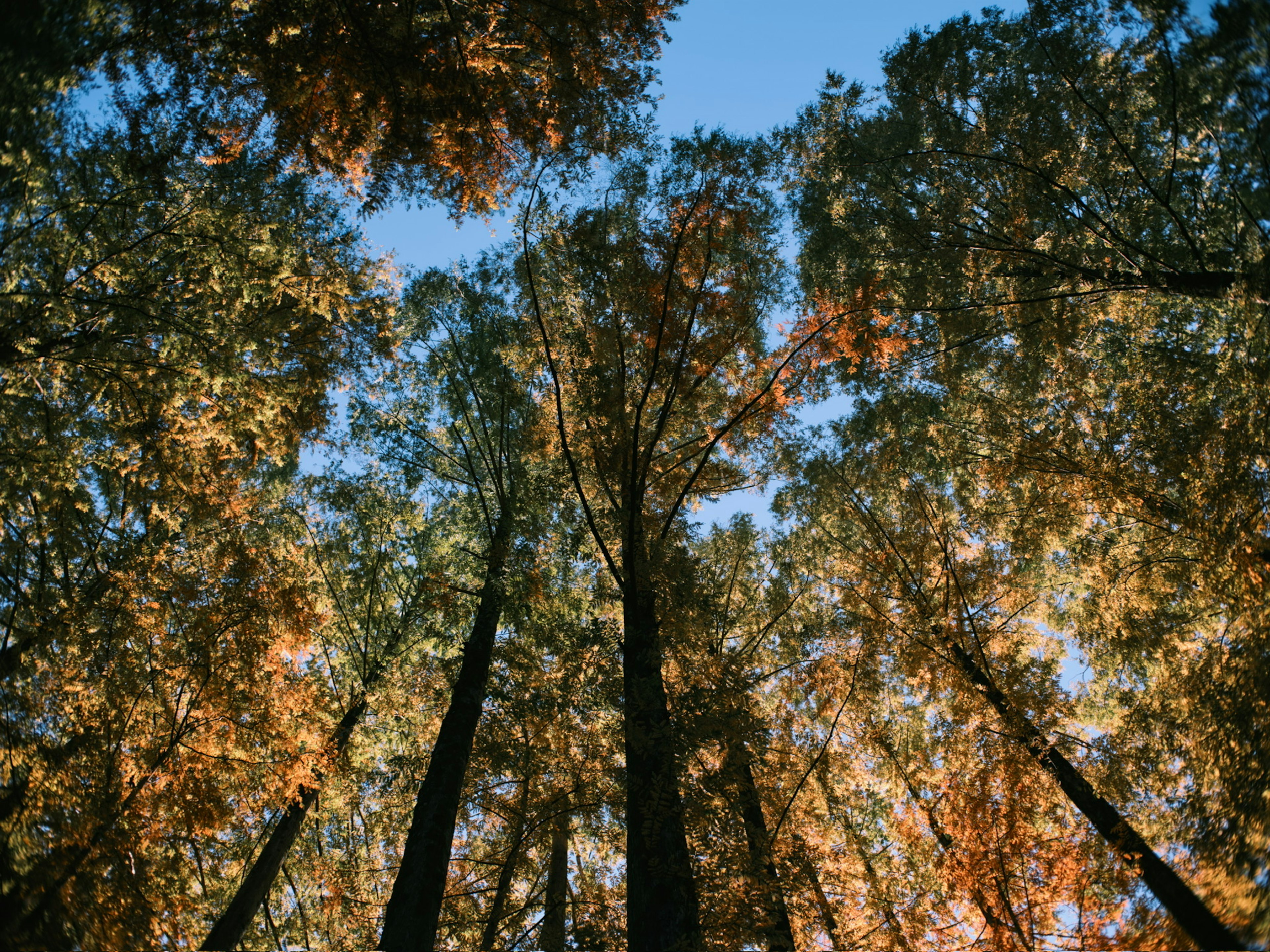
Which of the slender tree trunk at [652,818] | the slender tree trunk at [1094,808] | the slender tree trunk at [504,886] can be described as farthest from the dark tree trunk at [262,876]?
the slender tree trunk at [1094,808]

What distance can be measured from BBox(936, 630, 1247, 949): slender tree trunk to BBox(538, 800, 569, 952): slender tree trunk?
4821 mm

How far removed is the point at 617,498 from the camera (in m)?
8.06

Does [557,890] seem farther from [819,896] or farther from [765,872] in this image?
[765,872]

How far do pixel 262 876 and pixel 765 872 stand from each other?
623 centimetres

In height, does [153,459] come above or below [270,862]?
above

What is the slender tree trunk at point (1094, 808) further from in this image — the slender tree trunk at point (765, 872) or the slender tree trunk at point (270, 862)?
the slender tree trunk at point (270, 862)

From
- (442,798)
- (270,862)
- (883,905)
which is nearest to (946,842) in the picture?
(883,905)

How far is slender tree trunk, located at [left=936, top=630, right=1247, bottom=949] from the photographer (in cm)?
386

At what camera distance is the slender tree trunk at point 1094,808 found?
3.86 meters

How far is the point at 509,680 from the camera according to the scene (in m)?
7.72

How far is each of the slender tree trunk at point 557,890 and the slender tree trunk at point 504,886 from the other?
392 mm

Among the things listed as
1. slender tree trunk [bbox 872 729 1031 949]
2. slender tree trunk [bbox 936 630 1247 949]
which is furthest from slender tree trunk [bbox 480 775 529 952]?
slender tree trunk [bbox 936 630 1247 949]

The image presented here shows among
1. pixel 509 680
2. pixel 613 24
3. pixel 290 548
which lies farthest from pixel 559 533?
pixel 613 24

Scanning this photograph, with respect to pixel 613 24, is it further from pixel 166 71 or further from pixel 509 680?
pixel 509 680
